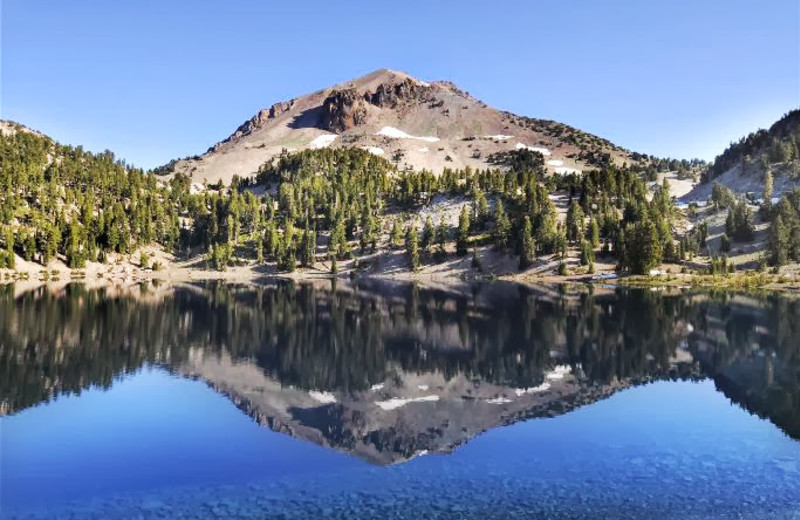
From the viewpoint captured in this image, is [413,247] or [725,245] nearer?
[725,245]

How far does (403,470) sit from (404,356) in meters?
28.1

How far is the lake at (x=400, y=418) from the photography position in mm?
23281

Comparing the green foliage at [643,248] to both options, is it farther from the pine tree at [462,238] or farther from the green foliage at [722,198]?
the green foliage at [722,198]

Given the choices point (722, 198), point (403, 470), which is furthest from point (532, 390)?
point (722, 198)

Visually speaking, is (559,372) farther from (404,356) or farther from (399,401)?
(399,401)

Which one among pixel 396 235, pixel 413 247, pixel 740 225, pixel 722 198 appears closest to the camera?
pixel 740 225

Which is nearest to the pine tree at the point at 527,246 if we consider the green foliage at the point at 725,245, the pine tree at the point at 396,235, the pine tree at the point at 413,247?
the pine tree at the point at 413,247

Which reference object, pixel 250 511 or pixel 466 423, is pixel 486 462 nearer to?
pixel 466 423

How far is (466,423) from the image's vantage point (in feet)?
112

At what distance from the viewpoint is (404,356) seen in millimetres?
54625

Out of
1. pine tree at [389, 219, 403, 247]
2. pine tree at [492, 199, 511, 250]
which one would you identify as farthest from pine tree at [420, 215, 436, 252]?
pine tree at [492, 199, 511, 250]

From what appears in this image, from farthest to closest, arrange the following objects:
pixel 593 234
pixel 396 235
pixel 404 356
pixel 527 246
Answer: pixel 396 235
pixel 527 246
pixel 593 234
pixel 404 356

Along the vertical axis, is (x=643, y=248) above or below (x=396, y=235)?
below

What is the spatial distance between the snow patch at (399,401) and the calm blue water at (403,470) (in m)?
7.96
